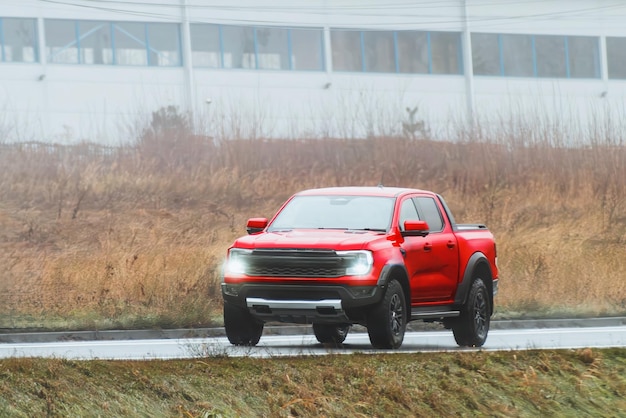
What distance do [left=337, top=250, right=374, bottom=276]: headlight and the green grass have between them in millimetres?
1105

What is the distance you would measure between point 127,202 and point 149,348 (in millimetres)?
16685

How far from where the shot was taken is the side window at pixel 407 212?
15995 mm

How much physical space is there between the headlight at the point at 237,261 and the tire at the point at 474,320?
294 centimetres

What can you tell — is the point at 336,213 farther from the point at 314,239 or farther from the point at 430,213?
the point at 430,213

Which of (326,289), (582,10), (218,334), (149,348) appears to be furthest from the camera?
(582,10)

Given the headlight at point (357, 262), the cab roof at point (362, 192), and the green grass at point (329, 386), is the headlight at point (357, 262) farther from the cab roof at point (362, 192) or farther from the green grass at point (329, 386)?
the cab roof at point (362, 192)

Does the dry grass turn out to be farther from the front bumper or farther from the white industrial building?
the front bumper

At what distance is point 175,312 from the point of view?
21.3 m

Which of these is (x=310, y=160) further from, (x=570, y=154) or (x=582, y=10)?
(x=582, y=10)

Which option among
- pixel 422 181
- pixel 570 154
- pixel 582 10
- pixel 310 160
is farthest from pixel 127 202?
pixel 582 10

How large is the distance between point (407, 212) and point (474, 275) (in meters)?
1.29

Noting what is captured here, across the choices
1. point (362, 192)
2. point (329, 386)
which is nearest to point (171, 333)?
point (362, 192)

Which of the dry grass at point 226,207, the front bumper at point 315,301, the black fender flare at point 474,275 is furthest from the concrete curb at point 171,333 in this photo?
the front bumper at point 315,301

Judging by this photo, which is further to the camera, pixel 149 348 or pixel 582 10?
pixel 582 10
